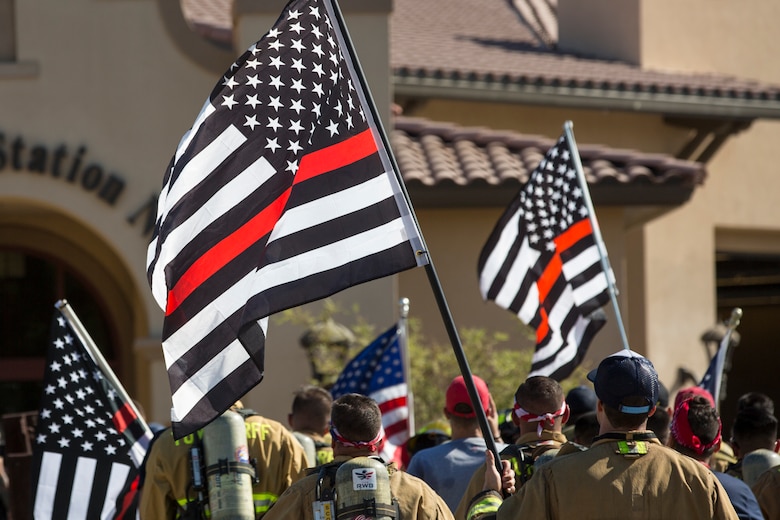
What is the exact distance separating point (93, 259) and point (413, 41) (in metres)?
5.17

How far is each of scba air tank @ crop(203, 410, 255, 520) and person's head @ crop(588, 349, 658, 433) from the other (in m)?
2.67

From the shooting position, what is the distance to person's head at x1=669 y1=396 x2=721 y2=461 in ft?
19.9

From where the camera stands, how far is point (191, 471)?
724cm

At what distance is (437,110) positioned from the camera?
16.7 meters

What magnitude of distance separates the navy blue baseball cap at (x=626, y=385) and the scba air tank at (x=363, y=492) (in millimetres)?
896

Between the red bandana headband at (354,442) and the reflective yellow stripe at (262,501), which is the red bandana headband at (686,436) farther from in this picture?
the reflective yellow stripe at (262,501)

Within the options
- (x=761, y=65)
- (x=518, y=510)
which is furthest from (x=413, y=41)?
(x=518, y=510)

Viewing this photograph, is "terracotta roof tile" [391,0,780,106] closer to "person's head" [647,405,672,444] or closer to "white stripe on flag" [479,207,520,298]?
"white stripe on flag" [479,207,520,298]

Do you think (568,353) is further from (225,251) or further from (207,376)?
(207,376)

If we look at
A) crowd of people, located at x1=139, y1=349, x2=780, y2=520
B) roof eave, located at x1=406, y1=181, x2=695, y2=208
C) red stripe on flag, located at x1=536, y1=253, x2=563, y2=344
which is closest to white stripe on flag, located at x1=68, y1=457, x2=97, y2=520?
crowd of people, located at x1=139, y1=349, x2=780, y2=520

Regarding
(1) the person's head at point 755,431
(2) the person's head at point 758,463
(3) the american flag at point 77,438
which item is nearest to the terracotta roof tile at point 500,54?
(3) the american flag at point 77,438

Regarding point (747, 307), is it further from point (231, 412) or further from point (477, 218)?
point (231, 412)

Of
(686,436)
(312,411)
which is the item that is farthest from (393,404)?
(686,436)

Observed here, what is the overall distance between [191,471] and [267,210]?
220 cm
